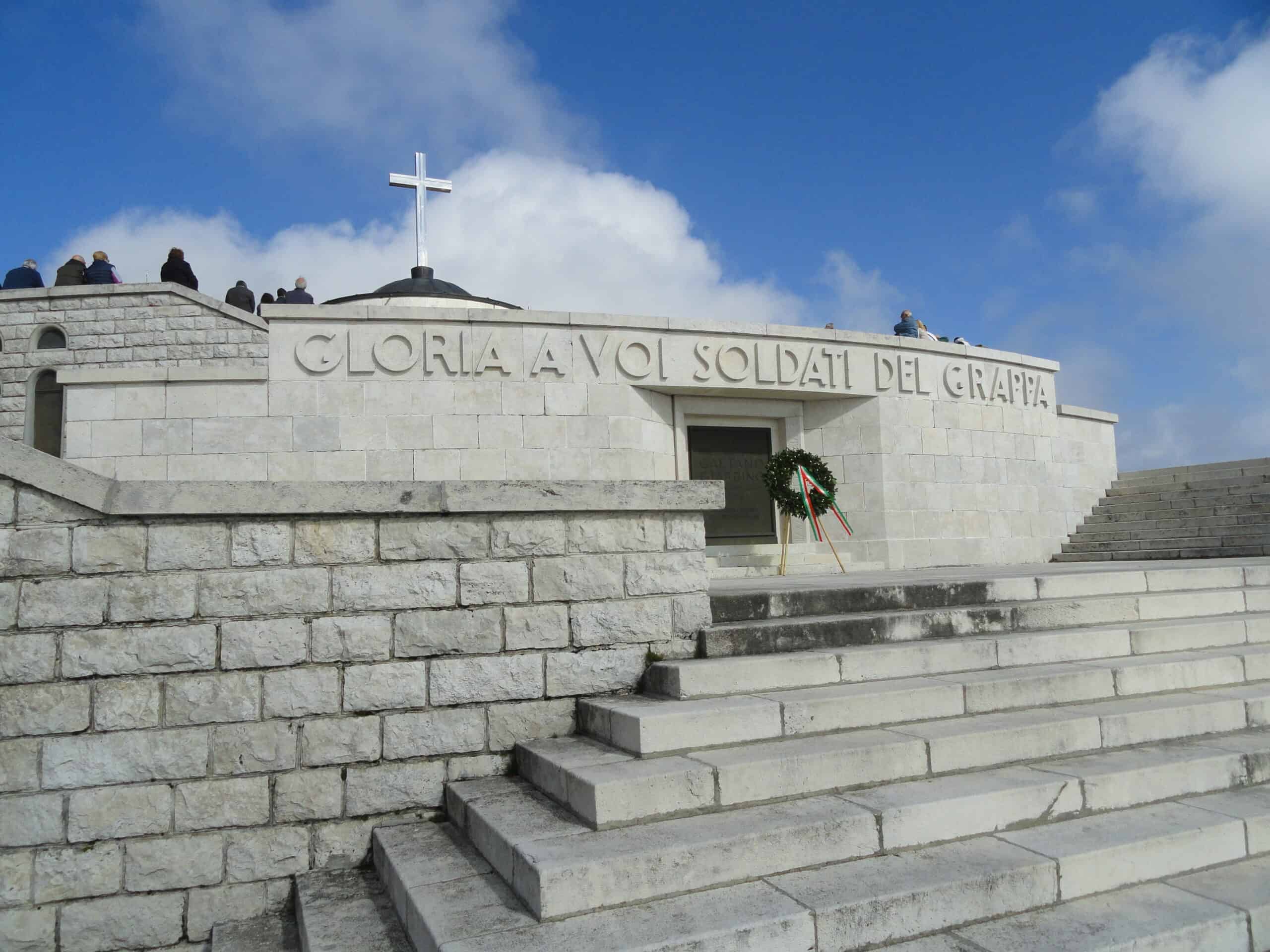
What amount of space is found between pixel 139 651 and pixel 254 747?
0.79m

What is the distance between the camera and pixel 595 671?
5.02m

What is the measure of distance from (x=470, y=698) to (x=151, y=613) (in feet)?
5.75

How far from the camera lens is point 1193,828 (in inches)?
149

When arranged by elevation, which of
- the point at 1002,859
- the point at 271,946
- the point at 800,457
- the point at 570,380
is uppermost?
the point at 570,380

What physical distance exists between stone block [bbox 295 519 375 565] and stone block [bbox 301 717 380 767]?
2.87 ft

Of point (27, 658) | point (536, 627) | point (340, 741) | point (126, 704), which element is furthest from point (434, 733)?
point (27, 658)

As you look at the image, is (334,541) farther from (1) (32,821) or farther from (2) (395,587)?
(1) (32,821)

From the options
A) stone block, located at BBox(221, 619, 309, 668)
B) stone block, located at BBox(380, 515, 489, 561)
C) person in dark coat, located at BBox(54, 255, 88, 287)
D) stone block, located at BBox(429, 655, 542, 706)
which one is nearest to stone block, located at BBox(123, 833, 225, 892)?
stone block, located at BBox(221, 619, 309, 668)

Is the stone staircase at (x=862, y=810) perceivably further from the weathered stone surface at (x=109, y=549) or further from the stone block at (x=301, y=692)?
the weathered stone surface at (x=109, y=549)

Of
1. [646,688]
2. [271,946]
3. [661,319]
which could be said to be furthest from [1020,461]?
[271,946]

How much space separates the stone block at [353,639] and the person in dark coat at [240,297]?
10.3 meters

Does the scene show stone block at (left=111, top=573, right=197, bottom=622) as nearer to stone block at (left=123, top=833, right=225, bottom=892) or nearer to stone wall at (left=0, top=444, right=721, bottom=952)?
stone wall at (left=0, top=444, right=721, bottom=952)

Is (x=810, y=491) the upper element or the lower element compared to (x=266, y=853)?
upper

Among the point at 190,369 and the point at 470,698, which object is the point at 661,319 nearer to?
the point at 190,369
